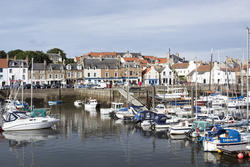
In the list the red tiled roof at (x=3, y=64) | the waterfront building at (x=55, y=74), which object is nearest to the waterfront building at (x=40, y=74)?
the waterfront building at (x=55, y=74)

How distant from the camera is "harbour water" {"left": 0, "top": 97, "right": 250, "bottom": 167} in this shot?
75.8ft

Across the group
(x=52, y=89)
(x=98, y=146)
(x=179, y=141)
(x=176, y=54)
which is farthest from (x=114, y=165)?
(x=176, y=54)

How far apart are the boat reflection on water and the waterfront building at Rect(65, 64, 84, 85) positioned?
5111 centimetres

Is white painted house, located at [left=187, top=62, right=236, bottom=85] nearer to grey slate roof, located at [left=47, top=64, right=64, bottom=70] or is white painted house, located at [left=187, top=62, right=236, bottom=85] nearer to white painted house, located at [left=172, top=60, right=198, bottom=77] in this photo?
white painted house, located at [left=172, top=60, right=198, bottom=77]

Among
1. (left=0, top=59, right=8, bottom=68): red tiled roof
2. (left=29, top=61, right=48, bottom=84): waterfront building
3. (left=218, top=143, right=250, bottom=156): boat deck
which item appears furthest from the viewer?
(left=29, top=61, right=48, bottom=84): waterfront building

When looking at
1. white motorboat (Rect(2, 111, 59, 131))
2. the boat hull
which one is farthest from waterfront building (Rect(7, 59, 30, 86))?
the boat hull

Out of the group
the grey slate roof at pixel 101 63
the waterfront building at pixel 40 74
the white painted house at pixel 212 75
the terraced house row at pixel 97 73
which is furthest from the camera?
the grey slate roof at pixel 101 63

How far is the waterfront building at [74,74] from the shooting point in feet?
281

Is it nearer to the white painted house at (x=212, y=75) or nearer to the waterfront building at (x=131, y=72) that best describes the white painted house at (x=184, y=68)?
the white painted house at (x=212, y=75)

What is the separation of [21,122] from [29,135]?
239cm

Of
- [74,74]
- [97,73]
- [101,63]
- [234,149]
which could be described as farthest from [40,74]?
[234,149]

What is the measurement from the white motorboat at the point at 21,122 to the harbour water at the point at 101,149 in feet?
2.74

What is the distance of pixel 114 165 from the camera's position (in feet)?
73.6

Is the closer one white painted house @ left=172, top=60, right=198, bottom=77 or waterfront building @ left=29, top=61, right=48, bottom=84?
waterfront building @ left=29, top=61, right=48, bottom=84
